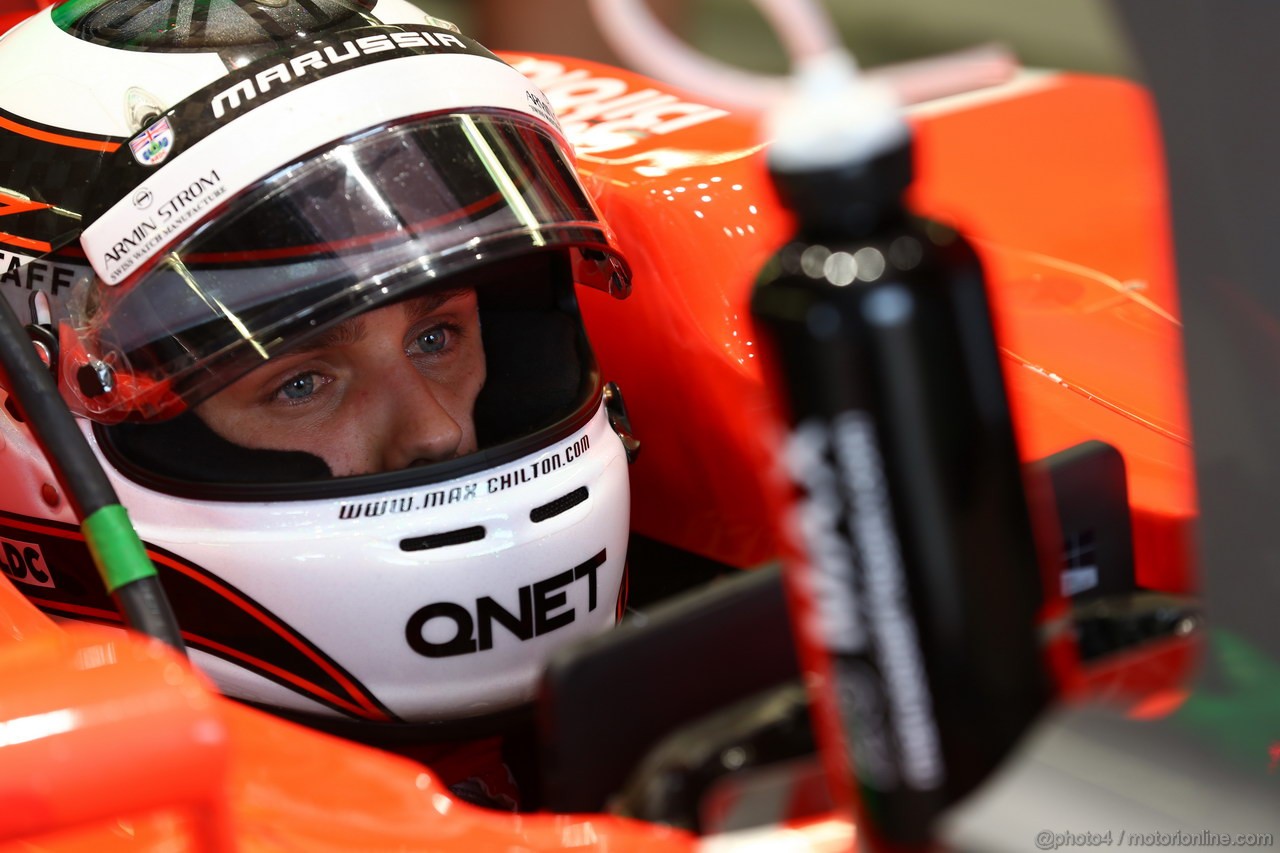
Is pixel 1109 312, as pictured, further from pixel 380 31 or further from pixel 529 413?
pixel 380 31

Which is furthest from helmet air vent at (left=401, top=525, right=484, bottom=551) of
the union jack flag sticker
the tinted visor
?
the union jack flag sticker

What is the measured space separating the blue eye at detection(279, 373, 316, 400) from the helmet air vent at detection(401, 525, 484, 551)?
193 millimetres

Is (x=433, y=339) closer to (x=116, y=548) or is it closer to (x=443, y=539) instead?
(x=443, y=539)

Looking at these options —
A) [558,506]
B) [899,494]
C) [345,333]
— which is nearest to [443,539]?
[558,506]

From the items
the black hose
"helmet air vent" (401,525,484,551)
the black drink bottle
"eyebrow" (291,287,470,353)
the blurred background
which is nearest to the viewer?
the black drink bottle

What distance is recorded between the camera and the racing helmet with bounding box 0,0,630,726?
1.09m

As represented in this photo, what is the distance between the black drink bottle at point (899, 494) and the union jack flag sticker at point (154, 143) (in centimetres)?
77

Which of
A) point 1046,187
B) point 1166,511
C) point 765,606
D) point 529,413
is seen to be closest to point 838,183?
point 765,606

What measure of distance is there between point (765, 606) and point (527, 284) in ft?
2.20

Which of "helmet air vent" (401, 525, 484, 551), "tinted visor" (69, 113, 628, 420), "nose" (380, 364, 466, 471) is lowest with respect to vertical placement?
"helmet air vent" (401, 525, 484, 551)

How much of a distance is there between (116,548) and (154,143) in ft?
1.18

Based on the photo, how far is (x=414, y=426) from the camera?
1.17 meters

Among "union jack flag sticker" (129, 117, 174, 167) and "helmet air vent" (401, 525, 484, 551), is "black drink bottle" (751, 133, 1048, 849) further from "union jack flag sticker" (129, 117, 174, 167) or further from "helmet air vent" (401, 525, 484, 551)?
"union jack flag sticker" (129, 117, 174, 167)

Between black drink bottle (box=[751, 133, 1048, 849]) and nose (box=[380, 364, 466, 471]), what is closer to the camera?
black drink bottle (box=[751, 133, 1048, 849])
